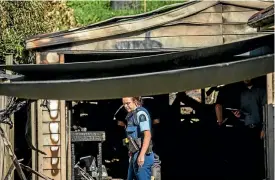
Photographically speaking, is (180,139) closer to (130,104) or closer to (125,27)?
(125,27)

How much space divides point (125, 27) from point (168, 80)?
19.4ft

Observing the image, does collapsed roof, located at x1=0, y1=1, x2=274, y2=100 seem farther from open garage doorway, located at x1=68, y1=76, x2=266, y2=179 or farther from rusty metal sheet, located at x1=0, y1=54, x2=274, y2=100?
open garage doorway, located at x1=68, y1=76, x2=266, y2=179

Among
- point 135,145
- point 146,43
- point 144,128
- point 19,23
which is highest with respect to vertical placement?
point 19,23

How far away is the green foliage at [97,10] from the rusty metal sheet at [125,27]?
12.3m

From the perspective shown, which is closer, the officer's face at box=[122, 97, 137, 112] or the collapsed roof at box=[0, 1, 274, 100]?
the collapsed roof at box=[0, 1, 274, 100]

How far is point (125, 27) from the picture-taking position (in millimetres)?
9516

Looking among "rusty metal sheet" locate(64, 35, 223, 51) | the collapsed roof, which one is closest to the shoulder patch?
"rusty metal sheet" locate(64, 35, 223, 51)

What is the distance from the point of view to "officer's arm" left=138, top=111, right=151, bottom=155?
798cm

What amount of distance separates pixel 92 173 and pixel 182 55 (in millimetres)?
6907

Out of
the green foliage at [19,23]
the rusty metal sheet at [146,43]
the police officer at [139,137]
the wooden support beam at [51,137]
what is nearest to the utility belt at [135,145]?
the police officer at [139,137]

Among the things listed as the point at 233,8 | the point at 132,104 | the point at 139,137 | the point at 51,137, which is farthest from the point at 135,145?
the point at 233,8

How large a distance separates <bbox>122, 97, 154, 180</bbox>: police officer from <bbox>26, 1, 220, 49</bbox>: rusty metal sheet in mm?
1549

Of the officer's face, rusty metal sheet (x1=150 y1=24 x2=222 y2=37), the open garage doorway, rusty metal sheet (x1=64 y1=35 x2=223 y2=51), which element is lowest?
the open garage doorway

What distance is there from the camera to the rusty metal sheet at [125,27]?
9.45 metres
